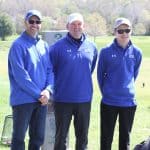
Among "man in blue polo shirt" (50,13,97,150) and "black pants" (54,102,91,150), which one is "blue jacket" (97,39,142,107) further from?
"black pants" (54,102,91,150)

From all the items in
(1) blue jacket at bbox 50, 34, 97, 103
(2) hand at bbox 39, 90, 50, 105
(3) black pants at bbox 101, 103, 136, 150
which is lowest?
(3) black pants at bbox 101, 103, 136, 150

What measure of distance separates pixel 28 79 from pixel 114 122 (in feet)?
4.85

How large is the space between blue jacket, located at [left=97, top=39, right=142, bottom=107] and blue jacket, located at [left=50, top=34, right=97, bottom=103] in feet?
0.78

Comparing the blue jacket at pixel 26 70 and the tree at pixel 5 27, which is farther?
the tree at pixel 5 27

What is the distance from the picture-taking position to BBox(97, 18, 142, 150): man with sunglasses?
627 cm

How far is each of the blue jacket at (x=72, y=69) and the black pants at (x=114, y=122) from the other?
39 centimetres

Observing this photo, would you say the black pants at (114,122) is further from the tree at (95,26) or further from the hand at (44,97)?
the tree at (95,26)

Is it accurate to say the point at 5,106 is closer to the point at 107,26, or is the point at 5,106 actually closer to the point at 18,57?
the point at 18,57

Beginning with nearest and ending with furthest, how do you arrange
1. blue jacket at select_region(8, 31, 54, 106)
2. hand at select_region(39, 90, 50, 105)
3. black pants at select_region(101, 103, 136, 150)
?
blue jacket at select_region(8, 31, 54, 106) → hand at select_region(39, 90, 50, 105) → black pants at select_region(101, 103, 136, 150)

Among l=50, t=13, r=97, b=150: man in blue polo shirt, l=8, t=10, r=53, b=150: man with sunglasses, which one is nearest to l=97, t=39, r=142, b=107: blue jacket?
l=50, t=13, r=97, b=150: man in blue polo shirt

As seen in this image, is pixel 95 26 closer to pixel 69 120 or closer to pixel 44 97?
pixel 69 120

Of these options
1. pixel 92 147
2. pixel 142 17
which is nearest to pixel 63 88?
pixel 92 147

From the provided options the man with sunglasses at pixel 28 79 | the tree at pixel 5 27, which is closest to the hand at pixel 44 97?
the man with sunglasses at pixel 28 79

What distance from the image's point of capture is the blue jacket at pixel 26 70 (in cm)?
563
